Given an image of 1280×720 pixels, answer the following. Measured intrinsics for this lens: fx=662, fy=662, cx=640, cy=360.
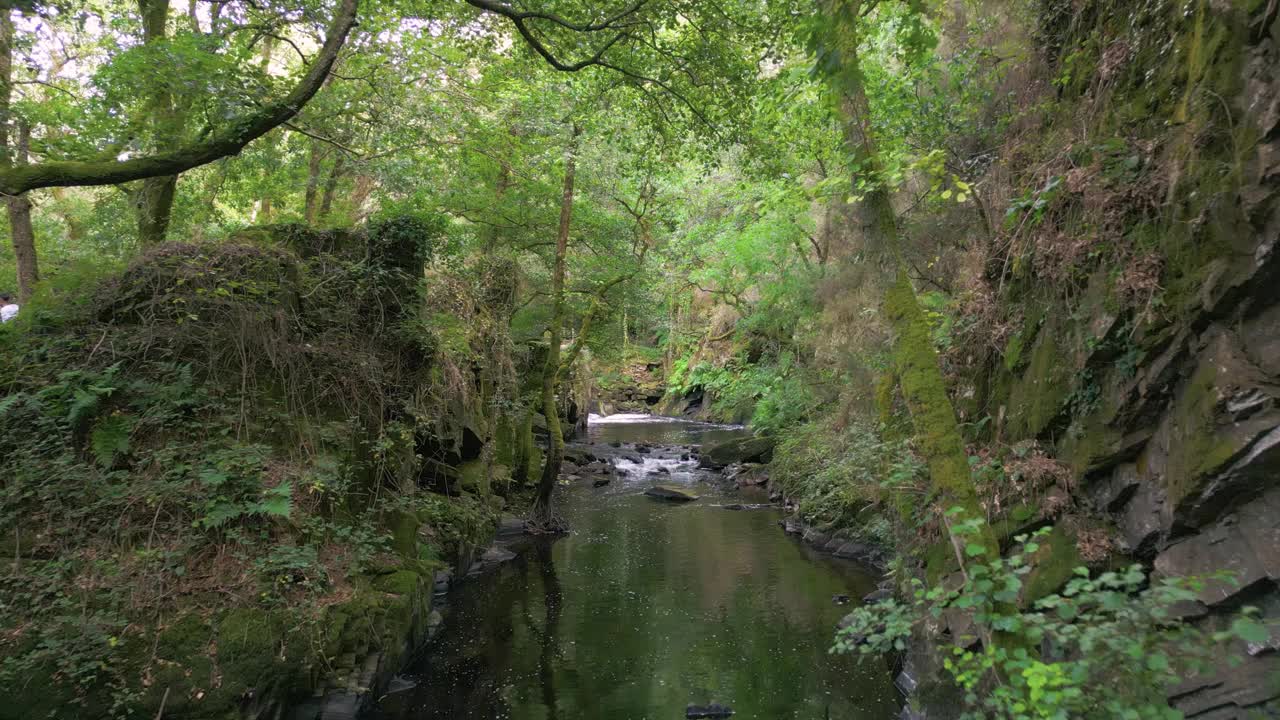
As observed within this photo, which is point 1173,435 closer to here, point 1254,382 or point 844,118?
point 1254,382

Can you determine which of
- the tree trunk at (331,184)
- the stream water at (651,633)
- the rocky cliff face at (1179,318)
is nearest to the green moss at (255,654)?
the stream water at (651,633)

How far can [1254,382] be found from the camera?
3.90 m

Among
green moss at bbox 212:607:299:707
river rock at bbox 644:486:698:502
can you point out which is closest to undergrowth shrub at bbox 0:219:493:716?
green moss at bbox 212:607:299:707

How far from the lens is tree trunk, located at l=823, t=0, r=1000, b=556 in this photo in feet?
15.0

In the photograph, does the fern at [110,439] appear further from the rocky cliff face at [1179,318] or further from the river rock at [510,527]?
the rocky cliff face at [1179,318]

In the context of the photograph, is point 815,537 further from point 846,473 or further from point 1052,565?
point 1052,565

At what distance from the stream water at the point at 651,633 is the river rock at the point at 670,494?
7.06 ft

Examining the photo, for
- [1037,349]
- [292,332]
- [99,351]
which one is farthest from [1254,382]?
[99,351]

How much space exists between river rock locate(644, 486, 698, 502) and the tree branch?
12.6 metres

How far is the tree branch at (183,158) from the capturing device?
5.59 m

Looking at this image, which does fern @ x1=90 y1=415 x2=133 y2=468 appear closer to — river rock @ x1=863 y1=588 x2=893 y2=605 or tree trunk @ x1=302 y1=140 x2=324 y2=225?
tree trunk @ x1=302 y1=140 x2=324 y2=225

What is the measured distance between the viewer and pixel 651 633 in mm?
8727

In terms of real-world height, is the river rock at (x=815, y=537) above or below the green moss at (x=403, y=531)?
below

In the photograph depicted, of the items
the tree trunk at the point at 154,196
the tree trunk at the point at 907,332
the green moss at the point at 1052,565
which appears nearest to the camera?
the tree trunk at the point at 907,332
